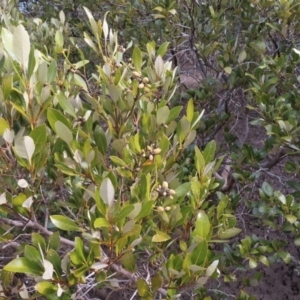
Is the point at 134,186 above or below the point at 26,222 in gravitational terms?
Result: above

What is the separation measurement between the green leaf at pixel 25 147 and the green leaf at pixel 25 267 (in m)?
0.28

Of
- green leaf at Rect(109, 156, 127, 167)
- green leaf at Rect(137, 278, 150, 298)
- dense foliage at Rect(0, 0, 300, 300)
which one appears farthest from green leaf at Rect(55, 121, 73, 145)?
green leaf at Rect(137, 278, 150, 298)

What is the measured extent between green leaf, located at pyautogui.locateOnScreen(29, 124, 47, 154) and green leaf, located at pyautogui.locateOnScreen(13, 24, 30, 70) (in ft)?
0.70

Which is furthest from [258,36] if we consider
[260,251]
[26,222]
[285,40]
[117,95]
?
[26,222]

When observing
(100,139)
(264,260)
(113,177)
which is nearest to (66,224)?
(113,177)

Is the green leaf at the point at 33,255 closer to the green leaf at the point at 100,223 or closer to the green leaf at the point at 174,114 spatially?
the green leaf at the point at 100,223

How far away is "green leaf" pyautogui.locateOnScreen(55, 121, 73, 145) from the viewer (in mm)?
1100

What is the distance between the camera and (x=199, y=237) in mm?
1170

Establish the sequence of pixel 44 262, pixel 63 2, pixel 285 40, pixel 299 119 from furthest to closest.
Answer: pixel 63 2, pixel 285 40, pixel 299 119, pixel 44 262

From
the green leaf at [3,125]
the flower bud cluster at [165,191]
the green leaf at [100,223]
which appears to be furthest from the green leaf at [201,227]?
the green leaf at [3,125]

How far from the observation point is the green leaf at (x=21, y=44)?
1.08 meters

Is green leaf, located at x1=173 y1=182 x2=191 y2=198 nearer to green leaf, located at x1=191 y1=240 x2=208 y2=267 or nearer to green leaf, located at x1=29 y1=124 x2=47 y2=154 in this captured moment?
green leaf, located at x1=191 y1=240 x2=208 y2=267

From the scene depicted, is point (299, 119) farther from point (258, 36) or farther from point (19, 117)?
point (19, 117)

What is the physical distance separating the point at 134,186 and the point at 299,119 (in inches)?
44.9
